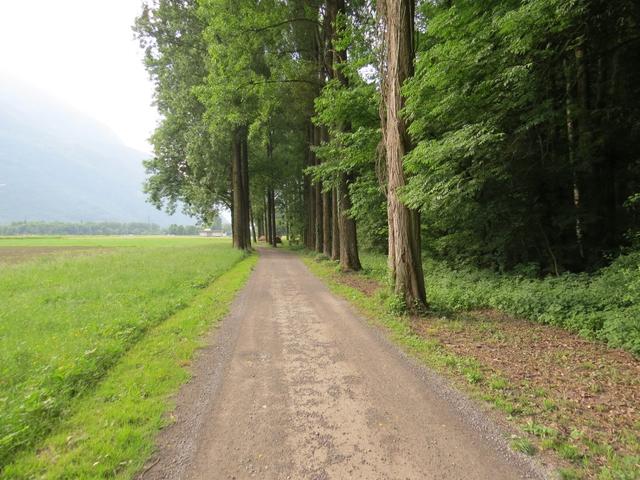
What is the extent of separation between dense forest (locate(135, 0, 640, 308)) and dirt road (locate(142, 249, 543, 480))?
307 centimetres

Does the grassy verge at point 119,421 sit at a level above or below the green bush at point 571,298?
below

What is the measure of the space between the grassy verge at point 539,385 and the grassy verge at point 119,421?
10.9ft

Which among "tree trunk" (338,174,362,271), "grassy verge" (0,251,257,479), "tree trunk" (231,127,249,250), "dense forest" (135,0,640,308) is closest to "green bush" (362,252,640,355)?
"dense forest" (135,0,640,308)

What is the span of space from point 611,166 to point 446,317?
672 centimetres

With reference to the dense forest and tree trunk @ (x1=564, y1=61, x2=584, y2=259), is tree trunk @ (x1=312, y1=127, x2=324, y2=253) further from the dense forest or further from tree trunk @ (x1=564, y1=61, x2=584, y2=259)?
tree trunk @ (x1=564, y1=61, x2=584, y2=259)

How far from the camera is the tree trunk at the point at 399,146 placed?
694 centimetres

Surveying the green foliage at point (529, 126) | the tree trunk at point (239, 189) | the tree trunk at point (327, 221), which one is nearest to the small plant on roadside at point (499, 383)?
the green foliage at point (529, 126)

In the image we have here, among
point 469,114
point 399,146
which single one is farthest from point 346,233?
point 469,114

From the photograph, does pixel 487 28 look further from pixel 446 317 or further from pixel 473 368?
pixel 473 368

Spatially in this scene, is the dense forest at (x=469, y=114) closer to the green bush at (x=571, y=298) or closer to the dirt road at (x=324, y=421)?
the green bush at (x=571, y=298)

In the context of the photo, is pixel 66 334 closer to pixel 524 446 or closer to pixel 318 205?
pixel 524 446

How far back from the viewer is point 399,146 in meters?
7.17

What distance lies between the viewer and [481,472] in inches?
100

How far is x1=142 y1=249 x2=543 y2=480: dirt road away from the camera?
261cm
